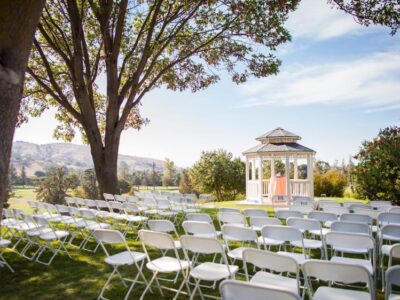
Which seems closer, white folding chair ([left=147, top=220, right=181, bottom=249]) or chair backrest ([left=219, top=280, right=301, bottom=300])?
chair backrest ([left=219, top=280, right=301, bottom=300])

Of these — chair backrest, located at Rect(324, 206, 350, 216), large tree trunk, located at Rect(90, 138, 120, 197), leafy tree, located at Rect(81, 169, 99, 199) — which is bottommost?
leafy tree, located at Rect(81, 169, 99, 199)

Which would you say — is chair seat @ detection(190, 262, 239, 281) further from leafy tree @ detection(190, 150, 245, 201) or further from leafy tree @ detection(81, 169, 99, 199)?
leafy tree @ detection(81, 169, 99, 199)

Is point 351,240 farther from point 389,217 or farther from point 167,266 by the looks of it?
point 389,217

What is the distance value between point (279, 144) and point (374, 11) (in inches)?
430

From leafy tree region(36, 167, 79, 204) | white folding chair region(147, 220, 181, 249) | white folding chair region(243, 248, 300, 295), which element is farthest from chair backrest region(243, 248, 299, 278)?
leafy tree region(36, 167, 79, 204)

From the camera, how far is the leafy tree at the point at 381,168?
43.7ft

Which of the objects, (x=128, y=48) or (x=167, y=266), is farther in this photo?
(x=128, y=48)

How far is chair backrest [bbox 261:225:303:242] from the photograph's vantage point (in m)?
3.71

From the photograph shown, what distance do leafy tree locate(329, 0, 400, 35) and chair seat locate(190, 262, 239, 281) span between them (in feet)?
13.3

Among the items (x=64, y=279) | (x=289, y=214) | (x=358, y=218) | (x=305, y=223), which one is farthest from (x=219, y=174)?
(x=64, y=279)

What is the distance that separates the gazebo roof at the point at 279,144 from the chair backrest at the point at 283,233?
11897 millimetres

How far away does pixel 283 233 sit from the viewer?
3.82 m

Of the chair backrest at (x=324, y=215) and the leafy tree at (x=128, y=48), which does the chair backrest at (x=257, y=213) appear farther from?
the leafy tree at (x=128, y=48)

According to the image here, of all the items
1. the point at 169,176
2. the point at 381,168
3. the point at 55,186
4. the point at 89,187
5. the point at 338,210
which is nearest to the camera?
the point at 338,210
